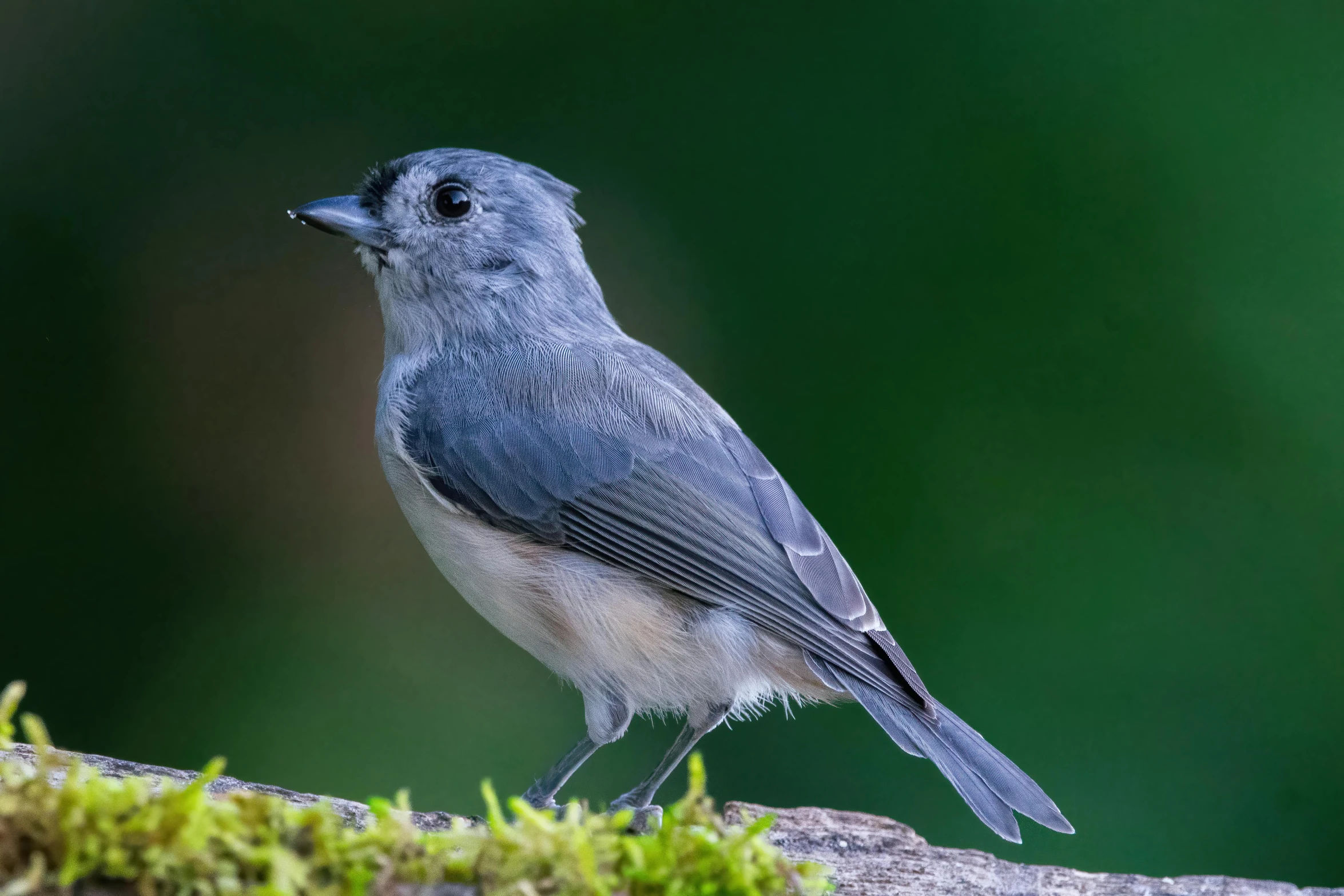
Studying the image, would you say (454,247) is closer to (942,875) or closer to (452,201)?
(452,201)

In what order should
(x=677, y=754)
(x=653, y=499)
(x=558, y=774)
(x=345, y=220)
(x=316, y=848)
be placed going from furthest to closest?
1. (x=345, y=220)
2. (x=558, y=774)
3. (x=677, y=754)
4. (x=653, y=499)
5. (x=316, y=848)

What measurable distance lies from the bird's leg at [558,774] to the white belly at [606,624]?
0.22 meters

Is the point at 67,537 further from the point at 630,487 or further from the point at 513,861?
the point at 513,861

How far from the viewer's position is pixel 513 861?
1678 mm

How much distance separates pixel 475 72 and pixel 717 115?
0.89 m

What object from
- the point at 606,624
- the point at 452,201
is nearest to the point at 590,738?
the point at 606,624

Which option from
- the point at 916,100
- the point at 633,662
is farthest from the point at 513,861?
the point at 916,100

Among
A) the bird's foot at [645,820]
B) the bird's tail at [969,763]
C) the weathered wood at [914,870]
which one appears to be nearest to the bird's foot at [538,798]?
the weathered wood at [914,870]

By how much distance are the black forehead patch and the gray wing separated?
0.61 m

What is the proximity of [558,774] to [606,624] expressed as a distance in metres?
0.62

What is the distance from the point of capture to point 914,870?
279 cm

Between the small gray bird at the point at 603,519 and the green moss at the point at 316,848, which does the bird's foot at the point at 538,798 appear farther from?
the green moss at the point at 316,848

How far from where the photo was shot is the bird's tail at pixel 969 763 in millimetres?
2637

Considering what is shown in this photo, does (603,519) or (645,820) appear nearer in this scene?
(645,820)
